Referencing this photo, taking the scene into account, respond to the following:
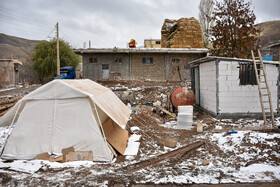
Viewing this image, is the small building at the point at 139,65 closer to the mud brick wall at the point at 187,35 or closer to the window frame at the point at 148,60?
the window frame at the point at 148,60

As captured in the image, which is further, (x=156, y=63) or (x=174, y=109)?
(x=156, y=63)

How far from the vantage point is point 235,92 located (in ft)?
30.2

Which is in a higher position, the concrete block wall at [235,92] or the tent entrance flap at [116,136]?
the concrete block wall at [235,92]

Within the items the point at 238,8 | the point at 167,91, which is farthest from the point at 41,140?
the point at 238,8

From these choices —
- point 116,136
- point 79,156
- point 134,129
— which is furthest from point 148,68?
point 79,156

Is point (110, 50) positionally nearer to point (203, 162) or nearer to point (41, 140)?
point (41, 140)

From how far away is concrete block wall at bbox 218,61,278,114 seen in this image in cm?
916

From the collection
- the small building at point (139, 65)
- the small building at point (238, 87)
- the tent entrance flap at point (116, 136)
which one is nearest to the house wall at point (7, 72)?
the small building at point (139, 65)

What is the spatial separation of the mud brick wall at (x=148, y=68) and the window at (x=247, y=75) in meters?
12.4

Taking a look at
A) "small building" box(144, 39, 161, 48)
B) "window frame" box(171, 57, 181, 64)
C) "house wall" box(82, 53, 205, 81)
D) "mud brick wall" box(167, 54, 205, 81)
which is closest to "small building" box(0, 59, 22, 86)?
"house wall" box(82, 53, 205, 81)

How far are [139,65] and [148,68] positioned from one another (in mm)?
1005

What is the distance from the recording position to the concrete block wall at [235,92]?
9.16 metres

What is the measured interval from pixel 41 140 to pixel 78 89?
182cm

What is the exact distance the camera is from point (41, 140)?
5.83 meters
